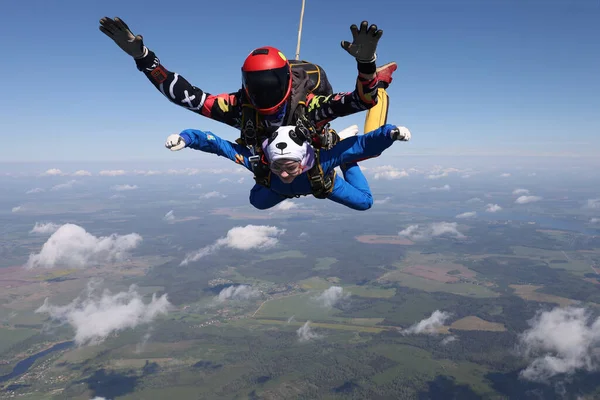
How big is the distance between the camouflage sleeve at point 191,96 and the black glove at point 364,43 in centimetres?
182

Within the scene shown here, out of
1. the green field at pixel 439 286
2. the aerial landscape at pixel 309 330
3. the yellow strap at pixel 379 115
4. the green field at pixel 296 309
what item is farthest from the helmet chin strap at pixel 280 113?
the green field at pixel 439 286

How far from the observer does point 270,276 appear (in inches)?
6407

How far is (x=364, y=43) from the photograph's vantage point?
3.25 meters

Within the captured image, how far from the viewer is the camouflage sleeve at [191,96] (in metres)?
4.41

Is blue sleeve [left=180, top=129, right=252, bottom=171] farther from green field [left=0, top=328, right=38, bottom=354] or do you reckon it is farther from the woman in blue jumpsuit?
green field [left=0, top=328, right=38, bottom=354]

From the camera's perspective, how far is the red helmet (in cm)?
389

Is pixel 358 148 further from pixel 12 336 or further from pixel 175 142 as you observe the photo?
pixel 12 336

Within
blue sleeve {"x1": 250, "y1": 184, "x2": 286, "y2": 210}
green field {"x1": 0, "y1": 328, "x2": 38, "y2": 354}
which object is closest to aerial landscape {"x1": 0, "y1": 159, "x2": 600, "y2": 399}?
green field {"x1": 0, "y1": 328, "x2": 38, "y2": 354}

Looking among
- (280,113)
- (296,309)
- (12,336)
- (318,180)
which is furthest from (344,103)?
(12,336)

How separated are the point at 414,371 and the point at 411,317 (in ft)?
80.2

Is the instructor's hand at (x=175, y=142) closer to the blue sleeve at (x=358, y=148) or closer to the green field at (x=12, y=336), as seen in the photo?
the blue sleeve at (x=358, y=148)

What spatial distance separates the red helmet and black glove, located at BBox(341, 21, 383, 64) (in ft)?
3.00

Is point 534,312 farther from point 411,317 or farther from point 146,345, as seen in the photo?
point 146,345

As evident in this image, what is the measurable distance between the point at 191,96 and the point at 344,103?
6.42 feet
